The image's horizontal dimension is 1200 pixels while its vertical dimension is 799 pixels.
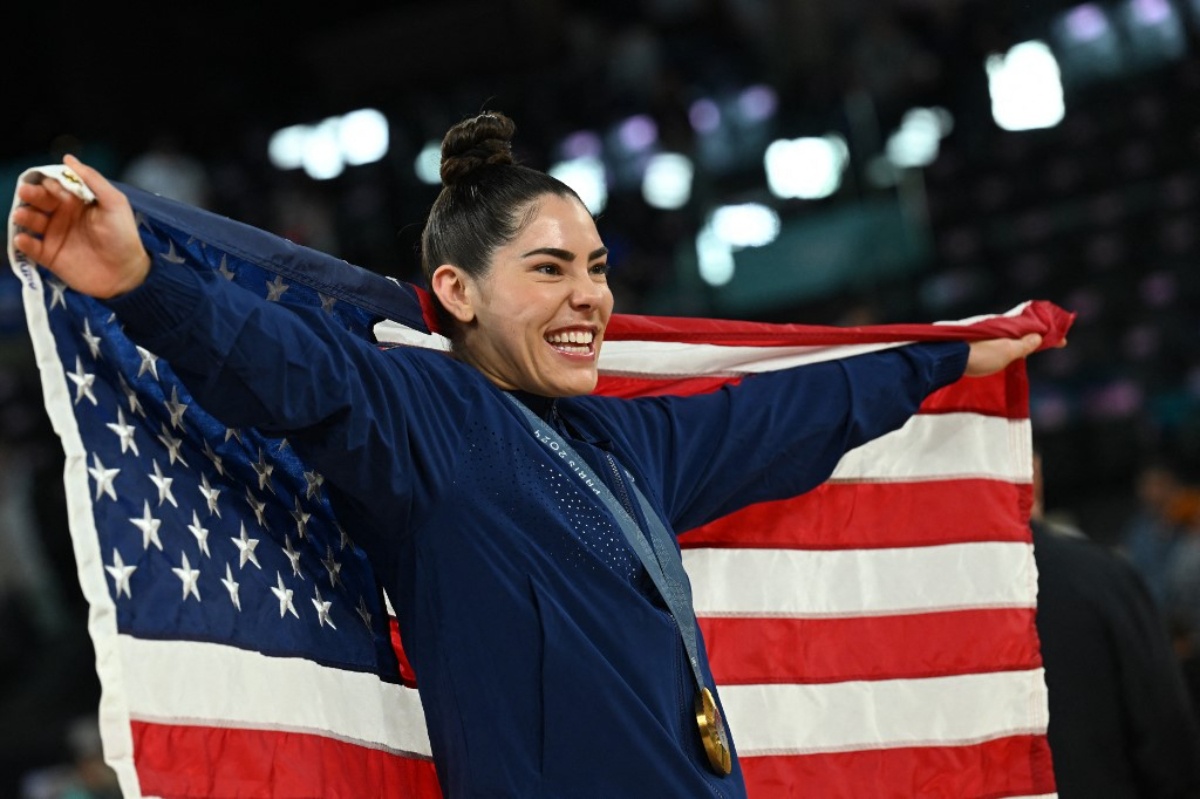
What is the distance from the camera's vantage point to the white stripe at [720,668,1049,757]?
10.9ft

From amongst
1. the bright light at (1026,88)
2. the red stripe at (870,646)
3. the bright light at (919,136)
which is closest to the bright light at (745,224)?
the bright light at (919,136)

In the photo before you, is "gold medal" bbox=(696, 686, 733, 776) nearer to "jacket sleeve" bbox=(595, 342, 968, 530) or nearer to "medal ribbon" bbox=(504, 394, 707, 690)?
"medal ribbon" bbox=(504, 394, 707, 690)

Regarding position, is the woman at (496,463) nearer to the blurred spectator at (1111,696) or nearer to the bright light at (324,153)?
the blurred spectator at (1111,696)

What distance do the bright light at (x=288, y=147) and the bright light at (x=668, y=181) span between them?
11.5 feet

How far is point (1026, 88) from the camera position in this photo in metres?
11.1

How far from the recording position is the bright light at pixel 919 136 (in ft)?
34.6

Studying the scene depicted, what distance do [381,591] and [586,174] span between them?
32.2 feet

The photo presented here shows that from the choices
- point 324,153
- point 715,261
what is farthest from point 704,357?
point 324,153

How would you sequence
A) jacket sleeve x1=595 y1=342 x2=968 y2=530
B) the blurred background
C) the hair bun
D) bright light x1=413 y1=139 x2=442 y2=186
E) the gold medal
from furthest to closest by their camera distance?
1. bright light x1=413 y1=139 x2=442 y2=186
2. the blurred background
3. jacket sleeve x1=595 y1=342 x2=968 y2=530
4. the hair bun
5. the gold medal

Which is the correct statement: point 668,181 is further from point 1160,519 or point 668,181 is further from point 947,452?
point 947,452

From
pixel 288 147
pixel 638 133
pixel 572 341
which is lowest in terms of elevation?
pixel 572 341

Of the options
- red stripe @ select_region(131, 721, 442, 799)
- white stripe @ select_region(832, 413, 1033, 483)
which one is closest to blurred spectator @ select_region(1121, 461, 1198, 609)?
white stripe @ select_region(832, 413, 1033, 483)

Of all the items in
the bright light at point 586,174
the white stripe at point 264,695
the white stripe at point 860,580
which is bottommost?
the white stripe at point 264,695

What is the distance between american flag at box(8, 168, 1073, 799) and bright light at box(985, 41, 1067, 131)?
7.84 m
